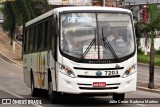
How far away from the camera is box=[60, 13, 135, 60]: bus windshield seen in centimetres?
1512

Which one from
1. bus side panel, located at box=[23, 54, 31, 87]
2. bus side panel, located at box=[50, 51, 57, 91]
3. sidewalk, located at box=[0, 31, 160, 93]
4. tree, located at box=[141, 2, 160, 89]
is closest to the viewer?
bus side panel, located at box=[50, 51, 57, 91]

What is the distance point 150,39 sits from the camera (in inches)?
947

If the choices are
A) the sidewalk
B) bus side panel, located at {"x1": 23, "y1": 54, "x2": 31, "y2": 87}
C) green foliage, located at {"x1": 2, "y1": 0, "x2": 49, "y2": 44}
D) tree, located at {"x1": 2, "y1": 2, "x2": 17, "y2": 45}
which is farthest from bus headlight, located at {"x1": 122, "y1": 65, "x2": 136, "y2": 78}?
tree, located at {"x1": 2, "y1": 2, "x2": 17, "y2": 45}

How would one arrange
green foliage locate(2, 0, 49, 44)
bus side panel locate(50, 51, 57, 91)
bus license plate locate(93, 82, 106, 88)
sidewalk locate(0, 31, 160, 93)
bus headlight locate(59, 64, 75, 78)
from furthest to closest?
1. green foliage locate(2, 0, 49, 44)
2. sidewalk locate(0, 31, 160, 93)
3. bus side panel locate(50, 51, 57, 91)
4. bus headlight locate(59, 64, 75, 78)
5. bus license plate locate(93, 82, 106, 88)

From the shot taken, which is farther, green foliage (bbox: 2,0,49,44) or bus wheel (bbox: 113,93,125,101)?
green foliage (bbox: 2,0,49,44)

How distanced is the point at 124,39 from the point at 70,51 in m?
1.66

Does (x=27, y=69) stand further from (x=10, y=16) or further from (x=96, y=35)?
(x=10, y=16)

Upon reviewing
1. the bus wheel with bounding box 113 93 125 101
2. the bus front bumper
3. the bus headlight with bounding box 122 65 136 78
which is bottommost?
the bus wheel with bounding box 113 93 125 101

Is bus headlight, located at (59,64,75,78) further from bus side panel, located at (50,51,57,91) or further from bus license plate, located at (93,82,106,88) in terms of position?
bus license plate, located at (93,82,106,88)

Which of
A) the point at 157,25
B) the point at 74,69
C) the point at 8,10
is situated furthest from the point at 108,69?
the point at 8,10

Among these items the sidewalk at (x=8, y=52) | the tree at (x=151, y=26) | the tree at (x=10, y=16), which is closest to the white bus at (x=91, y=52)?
the tree at (x=151, y=26)

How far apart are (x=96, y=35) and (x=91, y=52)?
59 cm

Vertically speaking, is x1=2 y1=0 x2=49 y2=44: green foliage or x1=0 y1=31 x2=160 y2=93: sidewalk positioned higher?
x1=2 y1=0 x2=49 y2=44: green foliage

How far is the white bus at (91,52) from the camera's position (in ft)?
48.8
